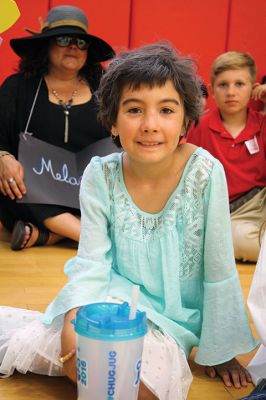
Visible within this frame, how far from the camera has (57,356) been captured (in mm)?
1127

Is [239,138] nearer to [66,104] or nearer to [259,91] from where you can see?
[259,91]

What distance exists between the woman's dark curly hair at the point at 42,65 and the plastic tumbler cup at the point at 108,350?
5.28 ft

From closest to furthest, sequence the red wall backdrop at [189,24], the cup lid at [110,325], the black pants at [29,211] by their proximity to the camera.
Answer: the cup lid at [110,325] < the black pants at [29,211] < the red wall backdrop at [189,24]

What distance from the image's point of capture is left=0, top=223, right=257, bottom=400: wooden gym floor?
111 centimetres

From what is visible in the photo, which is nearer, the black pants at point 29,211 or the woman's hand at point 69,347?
the woman's hand at point 69,347

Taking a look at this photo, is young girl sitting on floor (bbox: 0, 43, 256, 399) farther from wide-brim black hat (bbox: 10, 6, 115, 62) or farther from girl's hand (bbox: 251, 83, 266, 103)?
girl's hand (bbox: 251, 83, 266, 103)

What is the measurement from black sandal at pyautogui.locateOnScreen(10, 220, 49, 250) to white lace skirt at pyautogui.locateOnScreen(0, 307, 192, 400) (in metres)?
0.94

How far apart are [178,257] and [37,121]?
4.24 feet

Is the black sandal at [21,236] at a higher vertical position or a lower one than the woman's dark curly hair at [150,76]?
lower

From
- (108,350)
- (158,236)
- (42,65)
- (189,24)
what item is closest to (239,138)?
(42,65)

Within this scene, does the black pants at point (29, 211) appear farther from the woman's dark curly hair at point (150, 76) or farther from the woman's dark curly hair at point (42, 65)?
the woman's dark curly hair at point (150, 76)

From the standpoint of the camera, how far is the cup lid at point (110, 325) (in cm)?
86

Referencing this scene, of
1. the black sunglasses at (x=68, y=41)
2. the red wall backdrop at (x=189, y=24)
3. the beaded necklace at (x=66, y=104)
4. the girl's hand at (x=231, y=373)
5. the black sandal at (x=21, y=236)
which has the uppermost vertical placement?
the red wall backdrop at (x=189, y=24)

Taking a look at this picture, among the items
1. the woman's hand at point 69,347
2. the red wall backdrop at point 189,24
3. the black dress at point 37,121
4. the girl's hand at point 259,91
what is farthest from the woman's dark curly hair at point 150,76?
the red wall backdrop at point 189,24
